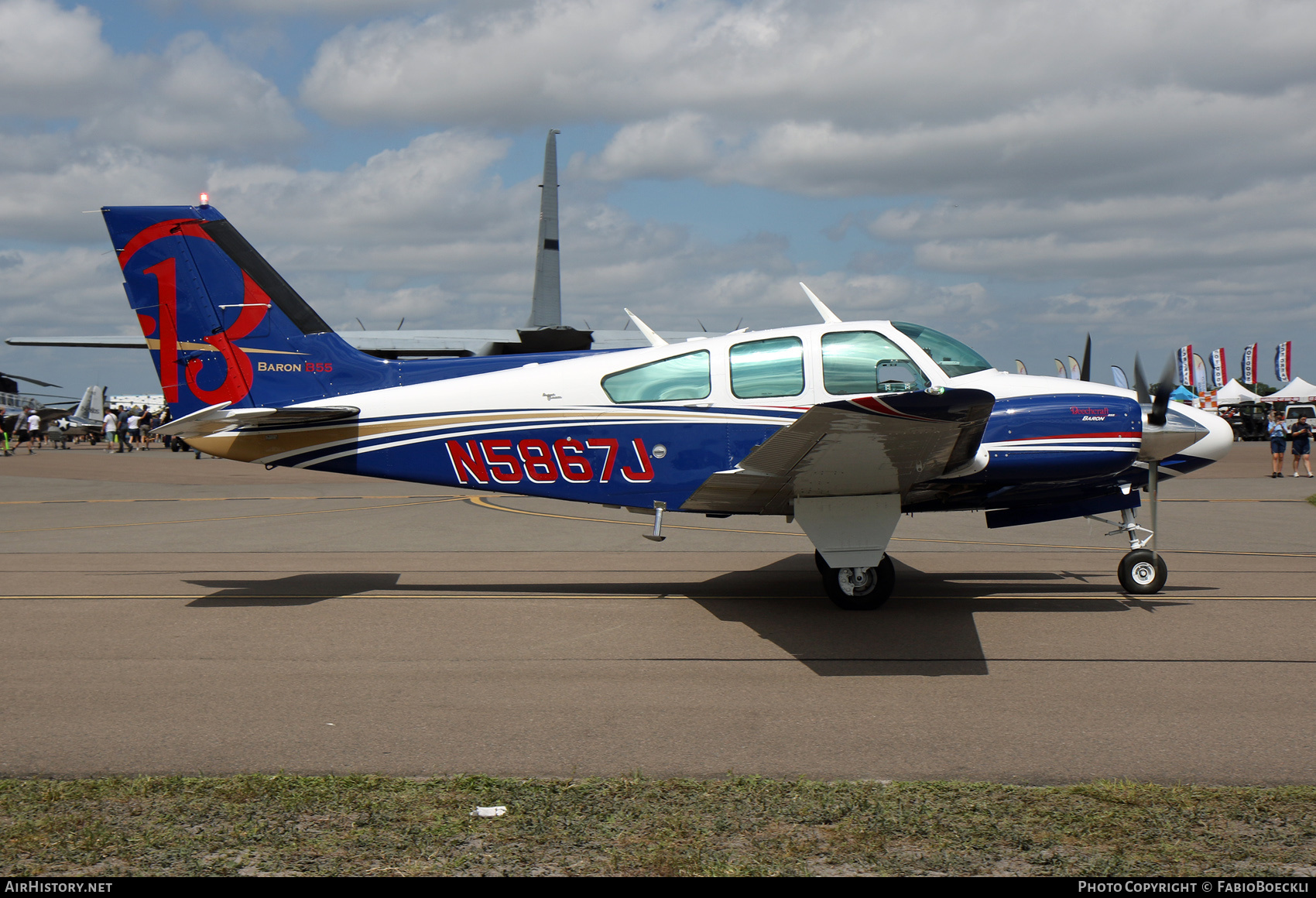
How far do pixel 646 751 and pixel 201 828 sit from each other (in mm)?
2107

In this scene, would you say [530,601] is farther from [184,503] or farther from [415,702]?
[184,503]

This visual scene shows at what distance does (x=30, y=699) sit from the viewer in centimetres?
583

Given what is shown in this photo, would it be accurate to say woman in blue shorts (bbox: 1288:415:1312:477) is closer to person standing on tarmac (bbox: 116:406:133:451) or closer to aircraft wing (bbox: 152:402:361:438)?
aircraft wing (bbox: 152:402:361:438)

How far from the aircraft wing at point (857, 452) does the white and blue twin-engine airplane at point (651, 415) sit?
4 cm

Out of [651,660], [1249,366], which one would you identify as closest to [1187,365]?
[1249,366]

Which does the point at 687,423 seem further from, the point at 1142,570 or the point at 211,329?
the point at 211,329

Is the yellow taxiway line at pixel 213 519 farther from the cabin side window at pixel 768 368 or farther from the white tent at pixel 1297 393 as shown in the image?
the white tent at pixel 1297 393

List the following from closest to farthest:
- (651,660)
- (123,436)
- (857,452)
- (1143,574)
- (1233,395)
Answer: (651,660) → (857,452) → (1143,574) → (123,436) → (1233,395)

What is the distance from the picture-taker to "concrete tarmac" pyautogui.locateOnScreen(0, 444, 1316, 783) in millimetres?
4867

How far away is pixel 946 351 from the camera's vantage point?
28.2ft

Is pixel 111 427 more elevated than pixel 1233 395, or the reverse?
pixel 1233 395

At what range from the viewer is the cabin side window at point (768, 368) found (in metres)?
8.55

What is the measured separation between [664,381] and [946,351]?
2.62 m

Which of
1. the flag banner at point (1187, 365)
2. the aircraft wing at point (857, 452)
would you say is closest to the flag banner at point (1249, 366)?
the flag banner at point (1187, 365)
